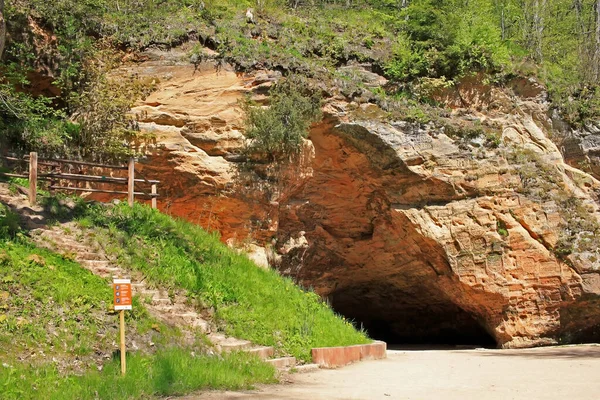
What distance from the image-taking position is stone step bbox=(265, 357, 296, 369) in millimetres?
8948

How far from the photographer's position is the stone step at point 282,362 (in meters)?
8.95

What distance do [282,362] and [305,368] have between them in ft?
1.74

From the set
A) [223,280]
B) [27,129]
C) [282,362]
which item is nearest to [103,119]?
[27,129]

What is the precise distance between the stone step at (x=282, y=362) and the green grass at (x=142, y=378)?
78 centimetres

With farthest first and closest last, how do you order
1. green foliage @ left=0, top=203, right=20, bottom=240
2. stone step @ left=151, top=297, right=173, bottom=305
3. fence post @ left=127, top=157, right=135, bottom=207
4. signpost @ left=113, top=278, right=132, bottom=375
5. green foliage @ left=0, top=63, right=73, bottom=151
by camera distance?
green foliage @ left=0, top=63, right=73, bottom=151 → fence post @ left=127, top=157, right=135, bottom=207 → green foliage @ left=0, top=203, right=20, bottom=240 → stone step @ left=151, top=297, right=173, bottom=305 → signpost @ left=113, top=278, right=132, bottom=375

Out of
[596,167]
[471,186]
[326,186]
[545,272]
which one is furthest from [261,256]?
[596,167]

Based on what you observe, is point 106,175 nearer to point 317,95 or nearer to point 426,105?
point 317,95

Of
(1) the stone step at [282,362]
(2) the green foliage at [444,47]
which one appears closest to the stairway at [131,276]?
(1) the stone step at [282,362]

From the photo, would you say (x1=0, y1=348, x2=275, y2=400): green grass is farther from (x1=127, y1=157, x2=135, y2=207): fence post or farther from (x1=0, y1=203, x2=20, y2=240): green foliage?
(x1=127, y1=157, x2=135, y2=207): fence post

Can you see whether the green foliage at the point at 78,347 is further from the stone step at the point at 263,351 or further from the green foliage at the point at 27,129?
the green foliage at the point at 27,129

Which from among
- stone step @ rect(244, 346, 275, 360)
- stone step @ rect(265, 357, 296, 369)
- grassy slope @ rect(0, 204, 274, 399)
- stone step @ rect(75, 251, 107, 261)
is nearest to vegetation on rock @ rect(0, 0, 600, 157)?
stone step @ rect(75, 251, 107, 261)

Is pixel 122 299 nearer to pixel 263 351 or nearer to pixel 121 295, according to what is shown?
pixel 121 295

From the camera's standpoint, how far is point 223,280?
11.4 meters

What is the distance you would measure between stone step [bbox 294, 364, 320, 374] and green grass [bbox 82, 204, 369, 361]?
1.03 feet
